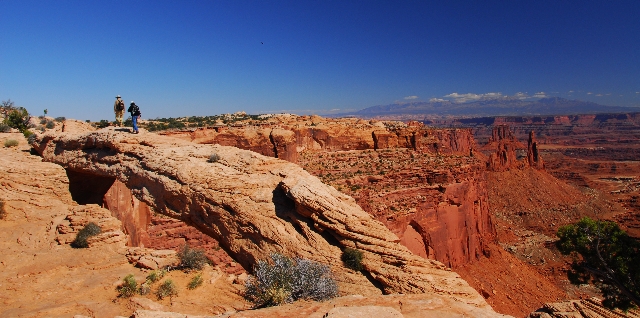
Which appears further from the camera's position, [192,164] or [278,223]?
[192,164]

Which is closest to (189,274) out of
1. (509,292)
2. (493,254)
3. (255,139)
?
(255,139)

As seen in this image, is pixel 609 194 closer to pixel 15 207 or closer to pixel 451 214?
pixel 451 214

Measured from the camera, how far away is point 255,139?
81.5ft

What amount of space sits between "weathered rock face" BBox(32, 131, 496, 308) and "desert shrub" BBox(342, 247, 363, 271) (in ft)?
0.55

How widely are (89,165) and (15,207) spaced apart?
112 inches

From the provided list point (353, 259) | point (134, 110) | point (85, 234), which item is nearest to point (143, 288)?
point (85, 234)

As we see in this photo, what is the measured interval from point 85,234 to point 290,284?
8.77 metres

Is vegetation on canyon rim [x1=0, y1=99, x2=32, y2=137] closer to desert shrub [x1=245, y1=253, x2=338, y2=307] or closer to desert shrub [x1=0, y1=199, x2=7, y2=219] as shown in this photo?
desert shrub [x1=0, y1=199, x2=7, y2=219]

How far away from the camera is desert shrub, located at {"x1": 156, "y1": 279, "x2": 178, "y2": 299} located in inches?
337

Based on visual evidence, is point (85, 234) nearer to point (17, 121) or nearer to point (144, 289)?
point (144, 289)

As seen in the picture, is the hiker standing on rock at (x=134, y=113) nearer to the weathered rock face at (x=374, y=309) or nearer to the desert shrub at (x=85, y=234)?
the desert shrub at (x=85, y=234)

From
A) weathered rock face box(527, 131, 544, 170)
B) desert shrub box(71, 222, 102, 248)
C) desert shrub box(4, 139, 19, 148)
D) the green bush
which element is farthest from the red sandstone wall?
weathered rock face box(527, 131, 544, 170)

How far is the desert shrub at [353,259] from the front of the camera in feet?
26.6

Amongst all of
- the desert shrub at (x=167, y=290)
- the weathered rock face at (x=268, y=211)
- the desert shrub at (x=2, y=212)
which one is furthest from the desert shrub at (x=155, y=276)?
the desert shrub at (x=2, y=212)
